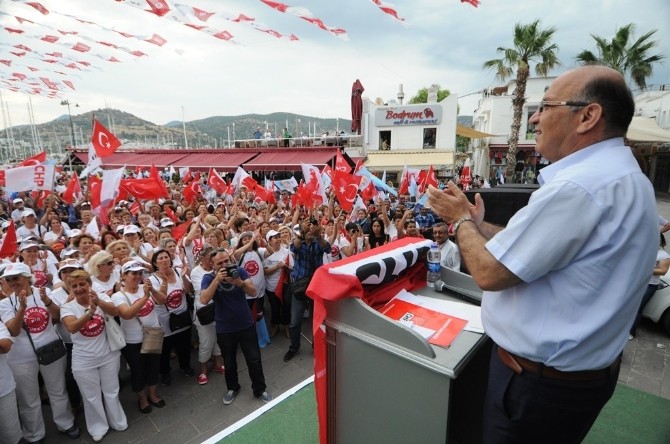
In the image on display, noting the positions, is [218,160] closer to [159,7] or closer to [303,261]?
[159,7]

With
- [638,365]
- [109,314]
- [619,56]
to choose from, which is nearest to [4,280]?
[109,314]

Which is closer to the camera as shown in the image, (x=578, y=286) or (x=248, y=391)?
(x=578, y=286)

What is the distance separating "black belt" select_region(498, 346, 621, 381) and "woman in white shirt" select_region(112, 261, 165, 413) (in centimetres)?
386

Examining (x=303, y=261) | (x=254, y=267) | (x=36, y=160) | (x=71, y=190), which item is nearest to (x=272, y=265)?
(x=254, y=267)

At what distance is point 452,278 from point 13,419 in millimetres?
4462

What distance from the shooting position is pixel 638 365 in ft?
15.6

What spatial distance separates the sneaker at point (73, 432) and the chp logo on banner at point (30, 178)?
245 inches

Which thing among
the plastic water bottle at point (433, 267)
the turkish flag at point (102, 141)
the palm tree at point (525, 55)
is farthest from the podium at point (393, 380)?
the palm tree at point (525, 55)

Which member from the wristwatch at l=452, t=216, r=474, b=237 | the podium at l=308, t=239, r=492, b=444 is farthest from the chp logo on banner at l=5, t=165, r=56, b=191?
the wristwatch at l=452, t=216, r=474, b=237

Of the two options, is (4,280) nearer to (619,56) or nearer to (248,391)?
(248,391)

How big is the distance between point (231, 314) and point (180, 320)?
1.04m

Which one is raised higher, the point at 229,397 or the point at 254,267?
the point at 254,267

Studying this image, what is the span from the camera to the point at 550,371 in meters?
1.37

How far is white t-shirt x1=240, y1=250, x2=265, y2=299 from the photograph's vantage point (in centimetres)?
557
